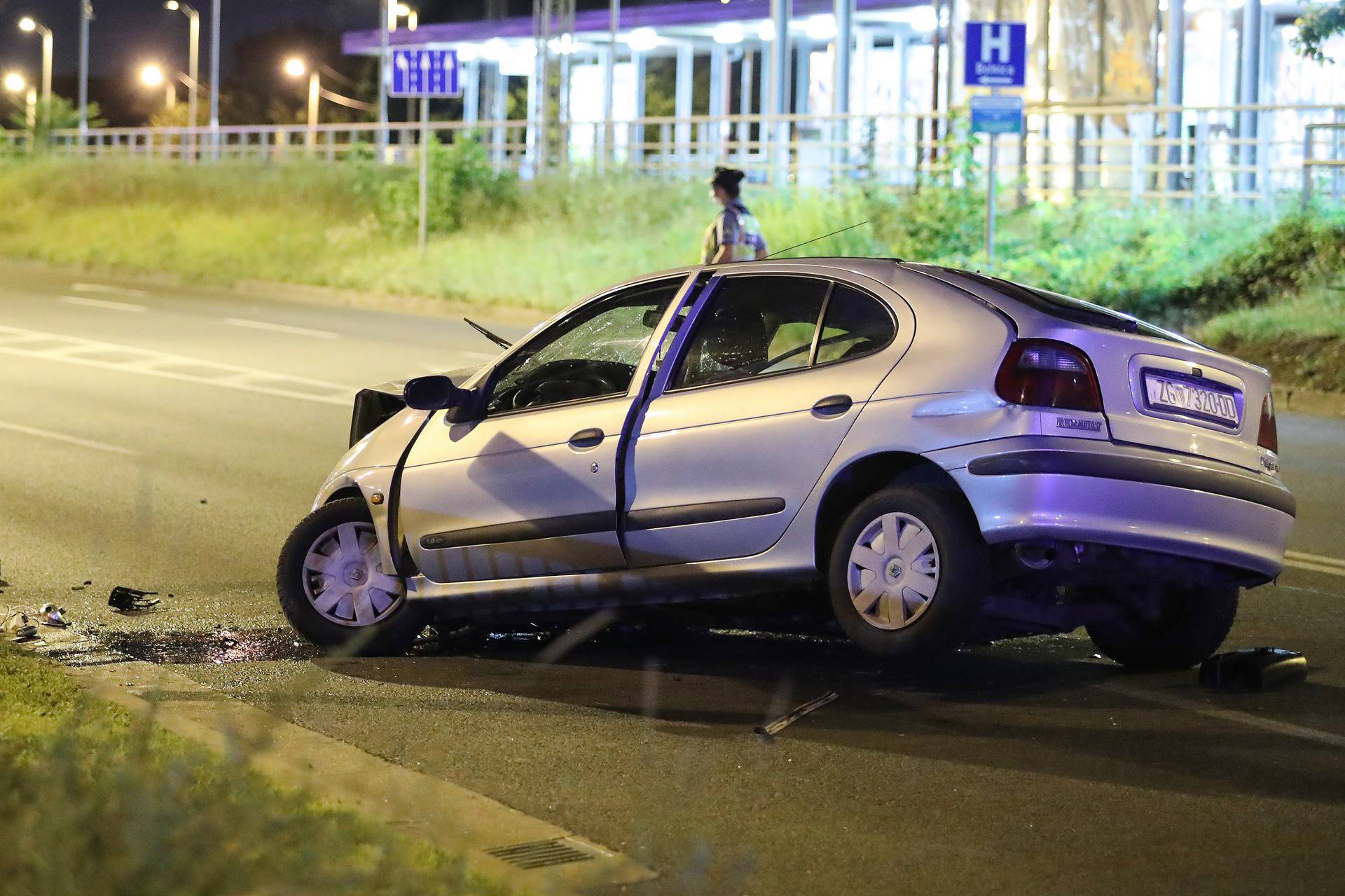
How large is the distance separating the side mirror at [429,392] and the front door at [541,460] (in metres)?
0.19

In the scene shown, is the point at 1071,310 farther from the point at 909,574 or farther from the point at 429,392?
the point at 429,392

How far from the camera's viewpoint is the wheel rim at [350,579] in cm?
721

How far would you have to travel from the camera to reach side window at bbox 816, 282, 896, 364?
645 cm

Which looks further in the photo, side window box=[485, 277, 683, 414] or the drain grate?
side window box=[485, 277, 683, 414]

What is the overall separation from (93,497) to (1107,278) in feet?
45.7

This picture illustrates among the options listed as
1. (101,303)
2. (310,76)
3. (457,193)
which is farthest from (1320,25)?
(310,76)

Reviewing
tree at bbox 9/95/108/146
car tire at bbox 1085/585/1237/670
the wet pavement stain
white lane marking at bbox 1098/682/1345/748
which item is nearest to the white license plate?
car tire at bbox 1085/585/1237/670

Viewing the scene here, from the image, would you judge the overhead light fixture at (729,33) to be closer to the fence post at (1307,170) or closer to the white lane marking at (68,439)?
the fence post at (1307,170)

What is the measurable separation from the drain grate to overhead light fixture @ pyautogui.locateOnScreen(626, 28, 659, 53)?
4807 centimetres

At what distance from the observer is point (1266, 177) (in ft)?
79.3

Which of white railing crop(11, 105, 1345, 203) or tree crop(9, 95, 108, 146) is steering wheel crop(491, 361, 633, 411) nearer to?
white railing crop(11, 105, 1345, 203)

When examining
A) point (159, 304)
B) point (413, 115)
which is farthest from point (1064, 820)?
point (413, 115)

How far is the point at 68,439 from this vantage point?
523 inches

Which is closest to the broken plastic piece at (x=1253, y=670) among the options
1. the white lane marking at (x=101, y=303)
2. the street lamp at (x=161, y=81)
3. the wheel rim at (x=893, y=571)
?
the wheel rim at (x=893, y=571)
